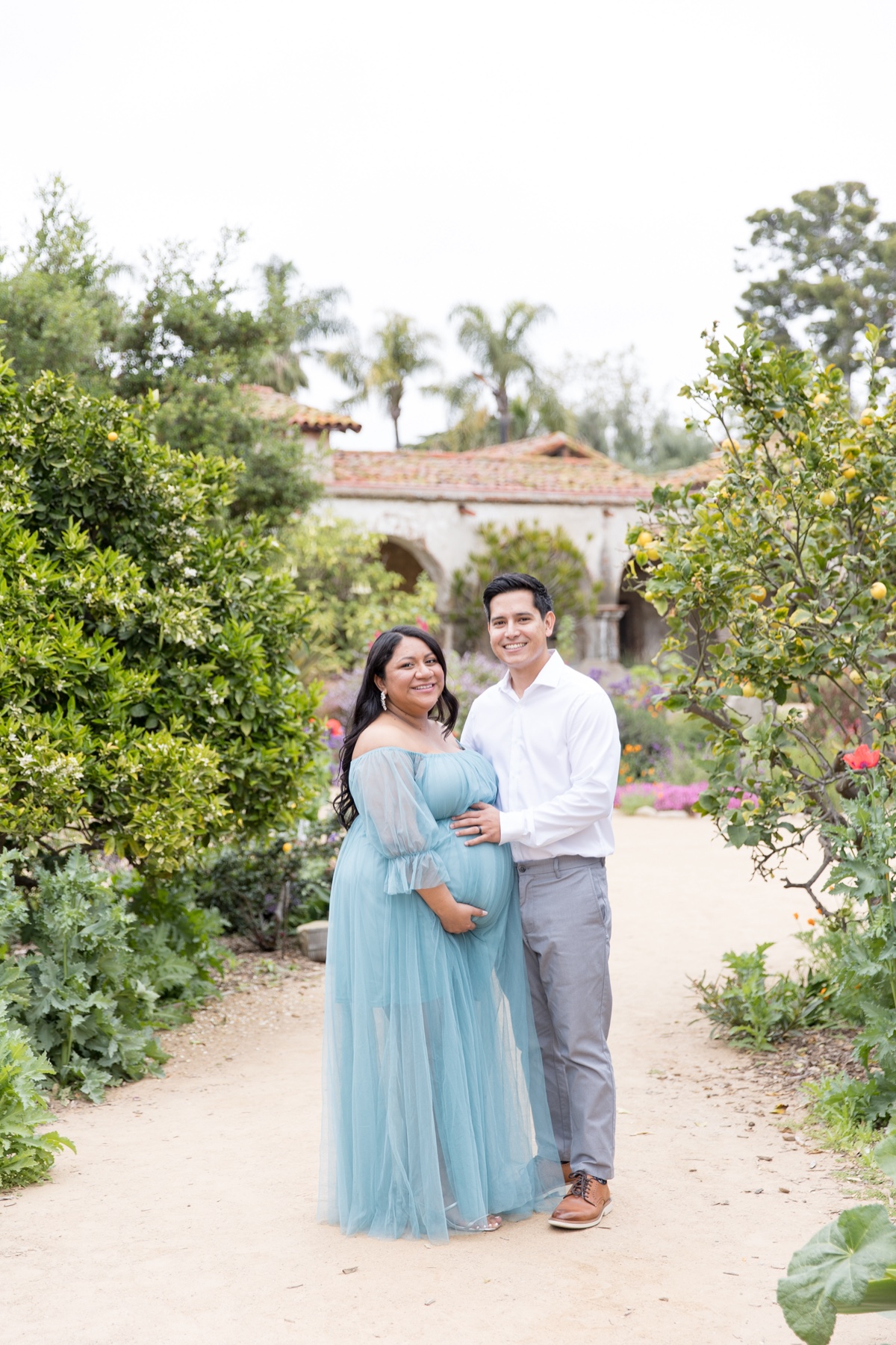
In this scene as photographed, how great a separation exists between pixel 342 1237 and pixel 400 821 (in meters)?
1.16

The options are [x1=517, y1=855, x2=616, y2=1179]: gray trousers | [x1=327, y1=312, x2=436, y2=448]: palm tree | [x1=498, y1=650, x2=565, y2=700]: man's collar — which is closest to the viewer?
[x1=517, y1=855, x2=616, y2=1179]: gray trousers

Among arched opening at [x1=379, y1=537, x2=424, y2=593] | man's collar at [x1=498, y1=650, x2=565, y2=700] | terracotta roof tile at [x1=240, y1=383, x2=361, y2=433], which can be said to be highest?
terracotta roof tile at [x1=240, y1=383, x2=361, y2=433]

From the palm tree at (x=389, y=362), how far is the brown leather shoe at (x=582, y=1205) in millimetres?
30236

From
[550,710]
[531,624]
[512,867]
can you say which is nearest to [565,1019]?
[512,867]

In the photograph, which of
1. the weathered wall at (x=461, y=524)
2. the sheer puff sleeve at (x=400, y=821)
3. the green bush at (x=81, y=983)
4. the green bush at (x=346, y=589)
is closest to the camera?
the sheer puff sleeve at (x=400, y=821)

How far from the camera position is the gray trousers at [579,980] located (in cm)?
330

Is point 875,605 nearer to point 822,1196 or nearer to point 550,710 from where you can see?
point 550,710

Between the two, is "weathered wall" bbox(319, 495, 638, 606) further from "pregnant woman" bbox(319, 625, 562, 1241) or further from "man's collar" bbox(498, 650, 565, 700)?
"pregnant woman" bbox(319, 625, 562, 1241)

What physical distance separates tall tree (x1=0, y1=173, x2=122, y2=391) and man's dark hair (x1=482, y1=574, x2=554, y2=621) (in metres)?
8.02

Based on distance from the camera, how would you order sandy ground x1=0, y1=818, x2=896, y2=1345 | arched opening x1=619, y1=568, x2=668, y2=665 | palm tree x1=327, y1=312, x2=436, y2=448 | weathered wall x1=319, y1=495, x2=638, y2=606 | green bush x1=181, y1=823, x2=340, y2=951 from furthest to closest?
1. palm tree x1=327, y1=312, x2=436, y2=448
2. arched opening x1=619, y1=568, x2=668, y2=665
3. weathered wall x1=319, y1=495, x2=638, y2=606
4. green bush x1=181, y1=823, x2=340, y2=951
5. sandy ground x1=0, y1=818, x2=896, y2=1345

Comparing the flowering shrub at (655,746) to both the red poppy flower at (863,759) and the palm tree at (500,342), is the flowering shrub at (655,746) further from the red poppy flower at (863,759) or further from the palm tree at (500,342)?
the palm tree at (500,342)

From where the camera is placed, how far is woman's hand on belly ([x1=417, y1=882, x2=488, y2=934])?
126 inches

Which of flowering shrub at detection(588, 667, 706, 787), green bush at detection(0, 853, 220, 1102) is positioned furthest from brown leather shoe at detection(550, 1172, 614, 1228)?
flowering shrub at detection(588, 667, 706, 787)

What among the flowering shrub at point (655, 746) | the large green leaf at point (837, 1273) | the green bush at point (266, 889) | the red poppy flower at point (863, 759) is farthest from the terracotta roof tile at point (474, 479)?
the large green leaf at point (837, 1273)
